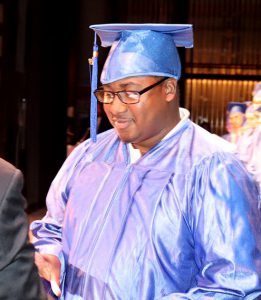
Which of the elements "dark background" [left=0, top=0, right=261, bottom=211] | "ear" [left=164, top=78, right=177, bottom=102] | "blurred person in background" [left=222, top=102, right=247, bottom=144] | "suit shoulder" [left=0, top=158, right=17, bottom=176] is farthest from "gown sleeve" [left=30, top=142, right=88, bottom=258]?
"blurred person in background" [left=222, top=102, right=247, bottom=144]

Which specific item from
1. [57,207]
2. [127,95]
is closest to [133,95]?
[127,95]

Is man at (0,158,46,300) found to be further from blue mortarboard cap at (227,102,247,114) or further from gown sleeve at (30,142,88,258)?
blue mortarboard cap at (227,102,247,114)

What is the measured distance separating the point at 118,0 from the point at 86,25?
1.05 m

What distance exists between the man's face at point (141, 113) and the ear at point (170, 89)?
0.03 ft

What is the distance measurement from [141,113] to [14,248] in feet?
2.49

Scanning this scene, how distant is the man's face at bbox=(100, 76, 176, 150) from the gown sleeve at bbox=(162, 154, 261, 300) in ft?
0.68

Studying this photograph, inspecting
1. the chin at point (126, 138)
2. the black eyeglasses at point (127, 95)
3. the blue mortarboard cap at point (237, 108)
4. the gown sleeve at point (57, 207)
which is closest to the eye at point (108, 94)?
the black eyeglasses at point (127, 95)

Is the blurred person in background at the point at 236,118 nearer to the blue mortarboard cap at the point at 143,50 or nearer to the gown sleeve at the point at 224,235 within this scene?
the blue mortarboard cap at the point at 143,50

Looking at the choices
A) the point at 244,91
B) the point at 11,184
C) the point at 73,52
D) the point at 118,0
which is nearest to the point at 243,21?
the point at 244,91

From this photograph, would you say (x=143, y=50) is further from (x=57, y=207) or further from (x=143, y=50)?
(x=57, y=207)

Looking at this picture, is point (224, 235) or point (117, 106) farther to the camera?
point (117, 106)

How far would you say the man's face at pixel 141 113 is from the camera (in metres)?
1.71

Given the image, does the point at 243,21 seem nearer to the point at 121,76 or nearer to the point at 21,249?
the point at 121,76

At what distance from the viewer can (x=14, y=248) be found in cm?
103
